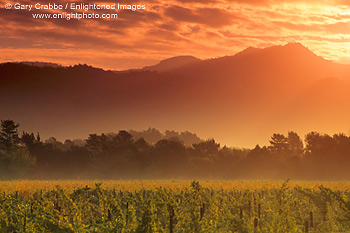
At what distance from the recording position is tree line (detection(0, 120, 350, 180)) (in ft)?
274

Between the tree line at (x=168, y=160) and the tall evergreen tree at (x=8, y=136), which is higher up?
the tall evergreen tree at (x=8, y=136)

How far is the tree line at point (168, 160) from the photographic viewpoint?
274 feet

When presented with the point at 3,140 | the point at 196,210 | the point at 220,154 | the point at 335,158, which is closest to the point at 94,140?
the point at 3,140

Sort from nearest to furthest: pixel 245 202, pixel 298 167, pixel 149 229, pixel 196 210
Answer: pixel 149 229
pixel 196 210
pixel 245 202
pixel 298 167

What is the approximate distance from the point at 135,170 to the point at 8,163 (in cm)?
2182

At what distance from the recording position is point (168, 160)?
92.9 m

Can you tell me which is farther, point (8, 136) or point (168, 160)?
point (8, 136)

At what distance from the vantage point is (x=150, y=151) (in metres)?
93.5

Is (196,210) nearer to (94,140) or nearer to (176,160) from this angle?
(176,160)

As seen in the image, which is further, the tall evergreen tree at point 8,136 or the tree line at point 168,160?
the tall evergreen tree at point 8,136

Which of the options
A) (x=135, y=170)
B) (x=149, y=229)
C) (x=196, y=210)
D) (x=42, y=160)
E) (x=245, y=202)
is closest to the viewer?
(x=149, y=229)

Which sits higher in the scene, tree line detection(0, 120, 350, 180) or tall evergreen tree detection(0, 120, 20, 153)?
tall evergreen tree detection(0, 120, 20, 153)

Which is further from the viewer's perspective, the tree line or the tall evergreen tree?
the tall evergreen tree

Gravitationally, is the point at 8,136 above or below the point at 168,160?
above
